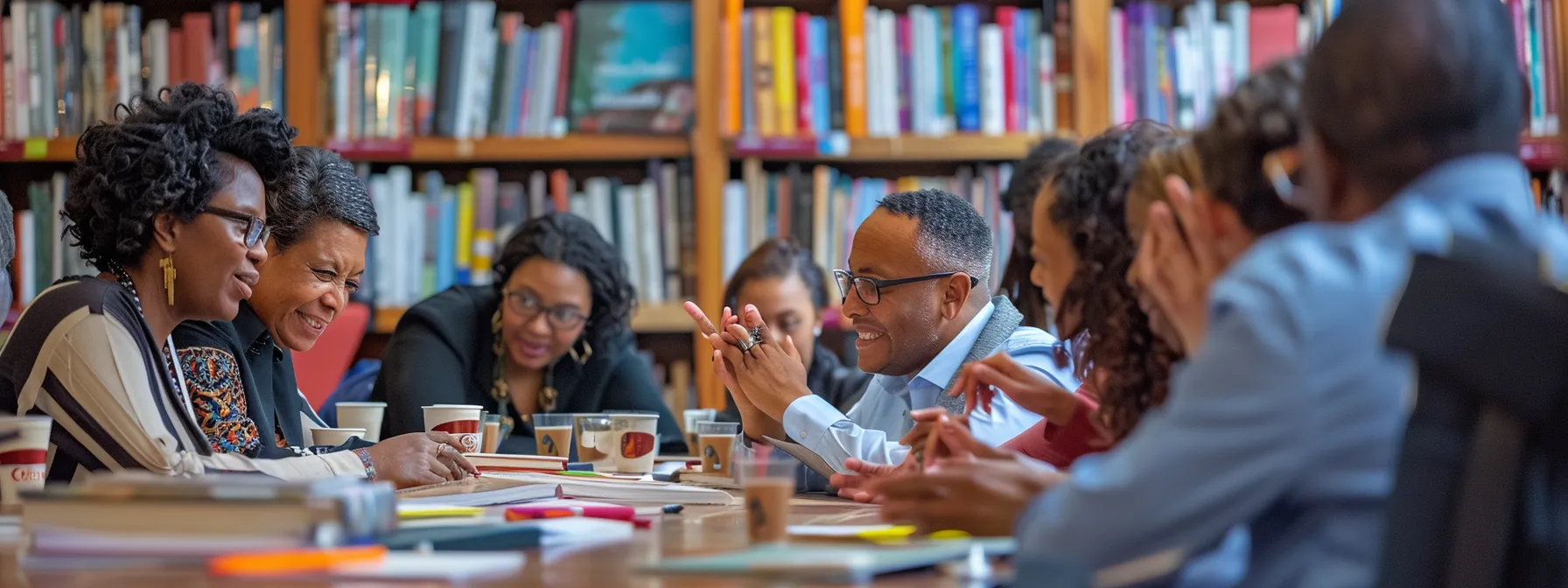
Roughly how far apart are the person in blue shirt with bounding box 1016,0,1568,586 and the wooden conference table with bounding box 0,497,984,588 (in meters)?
0.20

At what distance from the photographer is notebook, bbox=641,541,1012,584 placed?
3.35ft

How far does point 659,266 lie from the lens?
3967 mm

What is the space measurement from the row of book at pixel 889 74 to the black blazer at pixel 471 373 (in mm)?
815

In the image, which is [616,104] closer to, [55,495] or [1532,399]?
[55,495]

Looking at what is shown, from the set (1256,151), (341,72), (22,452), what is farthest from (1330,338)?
(341,72)

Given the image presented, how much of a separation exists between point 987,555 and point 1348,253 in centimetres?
40

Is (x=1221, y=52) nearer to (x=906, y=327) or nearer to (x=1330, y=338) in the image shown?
(x=906, y=327)

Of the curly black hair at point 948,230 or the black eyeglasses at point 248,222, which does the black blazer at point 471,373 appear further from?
the black eyeglasses at point 248,222

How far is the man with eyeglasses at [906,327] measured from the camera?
2410 mm

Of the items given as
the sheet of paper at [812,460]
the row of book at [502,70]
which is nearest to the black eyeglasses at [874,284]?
the sheet of paper at [812,460]

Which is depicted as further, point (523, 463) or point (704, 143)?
point (704, 143)

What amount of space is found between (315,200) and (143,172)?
2.06ft

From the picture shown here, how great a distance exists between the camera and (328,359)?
3660mm

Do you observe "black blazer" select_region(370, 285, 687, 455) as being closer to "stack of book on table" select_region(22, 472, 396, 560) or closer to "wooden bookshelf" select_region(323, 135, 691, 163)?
"wooden bookshelf" select_region(323, 135, 691, 163)
